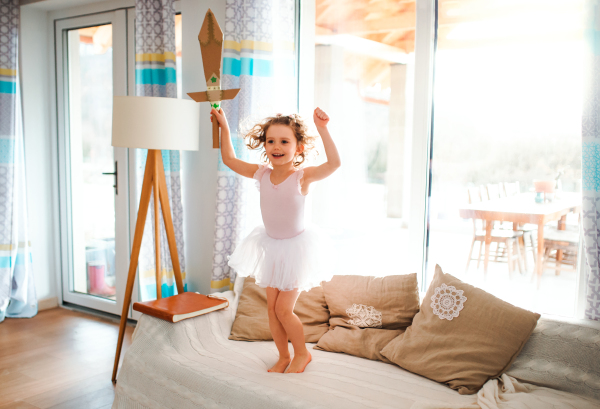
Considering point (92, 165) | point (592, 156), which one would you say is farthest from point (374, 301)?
point (92, 165)

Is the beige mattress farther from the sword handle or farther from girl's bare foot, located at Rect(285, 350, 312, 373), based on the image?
the sword handle

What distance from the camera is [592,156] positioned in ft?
6.01

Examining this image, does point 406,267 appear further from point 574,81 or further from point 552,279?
point 574,81

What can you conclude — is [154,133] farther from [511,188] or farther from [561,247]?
[561,247]

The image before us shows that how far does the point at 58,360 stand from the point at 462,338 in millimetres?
2243

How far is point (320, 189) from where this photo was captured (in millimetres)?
2785

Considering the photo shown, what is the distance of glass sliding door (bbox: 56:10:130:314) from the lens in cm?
337

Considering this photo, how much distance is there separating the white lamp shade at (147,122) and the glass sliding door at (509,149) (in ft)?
4.31

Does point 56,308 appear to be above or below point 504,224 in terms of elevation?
below

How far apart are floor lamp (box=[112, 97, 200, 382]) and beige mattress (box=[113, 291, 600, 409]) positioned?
0.45m

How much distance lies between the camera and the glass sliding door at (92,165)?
133 inches

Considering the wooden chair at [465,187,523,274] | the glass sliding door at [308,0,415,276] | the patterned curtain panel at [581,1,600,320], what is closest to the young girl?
the glass sliding door at [308,0,415,276]

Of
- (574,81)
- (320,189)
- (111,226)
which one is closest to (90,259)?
(111,226)

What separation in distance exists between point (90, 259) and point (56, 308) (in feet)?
1.61
